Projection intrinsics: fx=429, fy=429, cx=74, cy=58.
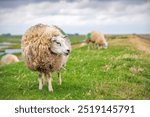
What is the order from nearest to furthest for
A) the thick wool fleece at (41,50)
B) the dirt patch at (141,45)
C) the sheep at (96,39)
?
the thick wool fleece at (41,50)
the dirt patch at (141,45)
the sheep at (96,39)

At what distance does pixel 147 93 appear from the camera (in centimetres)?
1189

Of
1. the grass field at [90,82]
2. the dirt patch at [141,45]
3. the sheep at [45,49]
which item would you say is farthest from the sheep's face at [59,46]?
the dirt patch at [141,45]

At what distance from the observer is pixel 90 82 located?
12.7 metres

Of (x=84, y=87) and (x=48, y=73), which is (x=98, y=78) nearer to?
(x=84, y=87)

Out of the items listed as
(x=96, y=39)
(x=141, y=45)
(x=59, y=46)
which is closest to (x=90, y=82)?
(x=59, y=46)

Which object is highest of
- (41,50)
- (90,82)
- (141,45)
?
(41,50)

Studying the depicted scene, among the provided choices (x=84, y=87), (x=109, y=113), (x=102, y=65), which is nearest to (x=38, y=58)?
(x=84, y=87)

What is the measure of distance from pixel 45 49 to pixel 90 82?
2.23 m

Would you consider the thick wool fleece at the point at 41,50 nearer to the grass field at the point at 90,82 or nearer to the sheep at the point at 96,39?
the grass field at the point at 90,82

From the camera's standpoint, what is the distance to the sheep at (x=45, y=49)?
11.0m

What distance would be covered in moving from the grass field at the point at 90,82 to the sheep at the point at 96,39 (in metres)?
12.3

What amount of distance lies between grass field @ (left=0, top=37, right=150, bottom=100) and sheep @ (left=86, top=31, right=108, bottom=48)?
12250mm

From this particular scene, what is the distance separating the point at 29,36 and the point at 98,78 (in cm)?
303

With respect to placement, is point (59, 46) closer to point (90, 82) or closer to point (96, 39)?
point (90, 82)
